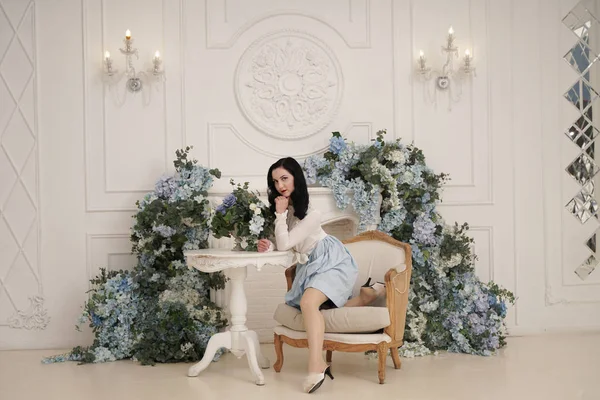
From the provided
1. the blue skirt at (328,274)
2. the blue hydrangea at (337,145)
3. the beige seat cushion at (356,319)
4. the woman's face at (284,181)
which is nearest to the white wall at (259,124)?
the blue hydrangea at (337,145)

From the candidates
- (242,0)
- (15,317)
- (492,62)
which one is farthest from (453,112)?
(15,317)

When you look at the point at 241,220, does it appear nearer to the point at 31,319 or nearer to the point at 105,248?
the point at 105,248

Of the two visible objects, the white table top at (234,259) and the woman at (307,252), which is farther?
the woman at (307,252)

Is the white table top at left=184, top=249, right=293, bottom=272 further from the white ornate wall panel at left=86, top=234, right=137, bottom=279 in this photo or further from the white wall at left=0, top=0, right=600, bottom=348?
the white ornate wall panel at left=86, top=234, right=137, bottom=279

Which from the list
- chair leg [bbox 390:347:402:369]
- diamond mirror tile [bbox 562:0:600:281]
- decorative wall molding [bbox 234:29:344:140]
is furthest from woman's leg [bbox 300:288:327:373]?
diamond mirror tile [bbox 562:0:600:281]

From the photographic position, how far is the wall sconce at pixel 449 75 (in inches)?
248

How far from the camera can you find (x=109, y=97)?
6211 mm

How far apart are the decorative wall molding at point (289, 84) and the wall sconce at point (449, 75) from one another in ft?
2.49

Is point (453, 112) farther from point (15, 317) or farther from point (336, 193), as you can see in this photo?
point (15, 317)

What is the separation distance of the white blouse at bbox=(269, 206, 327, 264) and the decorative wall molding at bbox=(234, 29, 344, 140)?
153 centimetres

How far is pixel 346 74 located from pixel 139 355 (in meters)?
2.96

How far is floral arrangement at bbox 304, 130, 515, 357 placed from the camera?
5637 millimetres

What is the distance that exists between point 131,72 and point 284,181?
2122mm

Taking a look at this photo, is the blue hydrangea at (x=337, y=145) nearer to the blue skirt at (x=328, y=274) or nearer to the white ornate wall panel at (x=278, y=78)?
the white ornate wall panel at (x=278, y=78)
